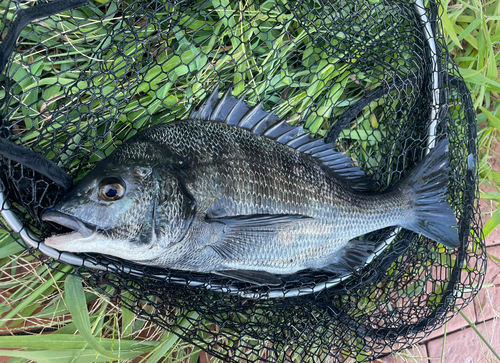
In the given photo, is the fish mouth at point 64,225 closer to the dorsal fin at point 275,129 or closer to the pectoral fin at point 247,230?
the pectoral fin at point 247,230

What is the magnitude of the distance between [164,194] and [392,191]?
1263mm

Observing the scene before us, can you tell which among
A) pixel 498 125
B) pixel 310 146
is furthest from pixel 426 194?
pixel 498 125

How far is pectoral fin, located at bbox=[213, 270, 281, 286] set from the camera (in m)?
1.66

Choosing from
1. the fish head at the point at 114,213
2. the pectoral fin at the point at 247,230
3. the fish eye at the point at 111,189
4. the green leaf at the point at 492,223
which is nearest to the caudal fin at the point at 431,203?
the green leaf at the point at 492,223

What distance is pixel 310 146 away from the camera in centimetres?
185

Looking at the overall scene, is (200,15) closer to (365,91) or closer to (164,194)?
(164,194)

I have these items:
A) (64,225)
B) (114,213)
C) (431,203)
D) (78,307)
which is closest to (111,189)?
(114,213)

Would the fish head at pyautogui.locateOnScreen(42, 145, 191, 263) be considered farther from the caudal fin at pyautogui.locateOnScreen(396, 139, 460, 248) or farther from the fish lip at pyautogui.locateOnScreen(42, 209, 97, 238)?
the caudal fin at pyautogui.locateOnScreen(396, 139, 460, 248)

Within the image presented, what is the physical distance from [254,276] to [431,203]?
108 cm

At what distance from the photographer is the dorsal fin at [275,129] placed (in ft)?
5.52

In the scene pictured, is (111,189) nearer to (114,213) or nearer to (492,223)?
(114,213)

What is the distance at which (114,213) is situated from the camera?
133 cm

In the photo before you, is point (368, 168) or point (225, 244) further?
point (368, 168)

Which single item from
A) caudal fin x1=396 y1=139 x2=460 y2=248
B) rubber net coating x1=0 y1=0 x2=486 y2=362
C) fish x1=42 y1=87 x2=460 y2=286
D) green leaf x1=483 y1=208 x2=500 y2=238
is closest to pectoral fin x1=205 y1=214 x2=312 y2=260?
fish x1=42 y1=87 x2=460 y2=286
